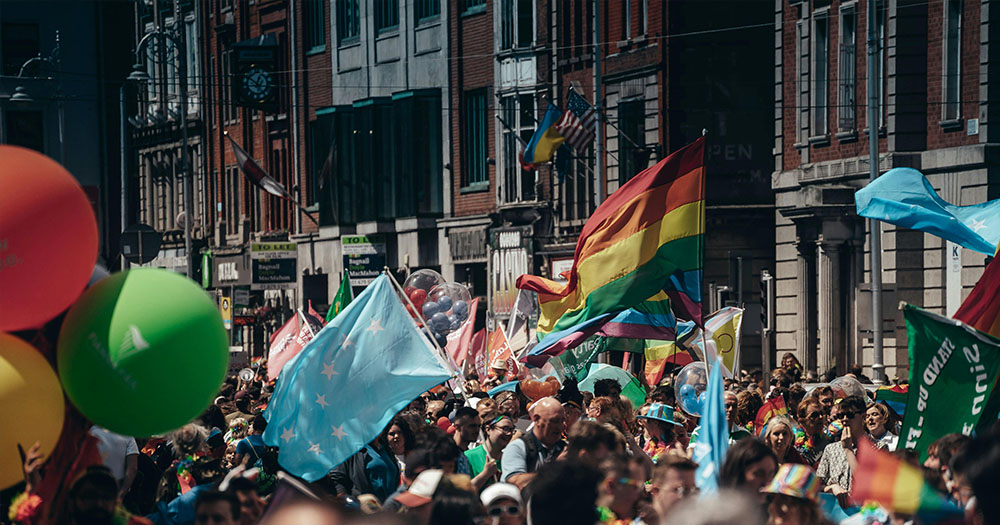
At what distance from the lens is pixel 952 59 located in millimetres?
30031

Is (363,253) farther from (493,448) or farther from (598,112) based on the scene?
(493,448)

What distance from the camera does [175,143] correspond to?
64.1 meters

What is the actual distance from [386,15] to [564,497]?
4367 centimetres

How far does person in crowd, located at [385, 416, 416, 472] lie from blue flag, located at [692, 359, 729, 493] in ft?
10.9

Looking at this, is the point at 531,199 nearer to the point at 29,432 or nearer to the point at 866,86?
the point at 866,86

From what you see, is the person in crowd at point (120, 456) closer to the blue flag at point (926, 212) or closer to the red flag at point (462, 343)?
the blue flag at point (926, 212)

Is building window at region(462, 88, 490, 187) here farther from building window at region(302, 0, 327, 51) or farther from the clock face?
building window at region(302, 0, 327, 51)

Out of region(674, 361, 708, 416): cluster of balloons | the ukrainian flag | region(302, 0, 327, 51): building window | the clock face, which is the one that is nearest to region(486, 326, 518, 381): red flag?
region(674, 361, 708, 416): cluster of balloons

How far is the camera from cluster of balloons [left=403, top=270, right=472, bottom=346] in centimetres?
3034

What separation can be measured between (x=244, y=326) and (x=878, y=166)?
3249cm

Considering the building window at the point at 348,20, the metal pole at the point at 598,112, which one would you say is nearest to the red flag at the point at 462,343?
the metal pole at the point at 598,112

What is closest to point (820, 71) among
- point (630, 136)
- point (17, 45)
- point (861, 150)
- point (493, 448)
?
point (861, 150)

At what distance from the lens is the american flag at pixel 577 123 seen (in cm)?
3438

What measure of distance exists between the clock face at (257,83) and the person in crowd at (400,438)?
129ft
